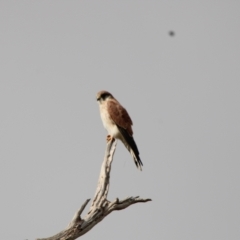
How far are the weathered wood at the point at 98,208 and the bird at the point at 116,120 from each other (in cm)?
133

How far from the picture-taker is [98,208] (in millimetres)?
7082

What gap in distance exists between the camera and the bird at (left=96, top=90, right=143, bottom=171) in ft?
29.9

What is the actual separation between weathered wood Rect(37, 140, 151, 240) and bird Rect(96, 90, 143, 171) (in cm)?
133

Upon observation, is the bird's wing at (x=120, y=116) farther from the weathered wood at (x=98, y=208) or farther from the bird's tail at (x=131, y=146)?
the weathered wood at (x=98, y=208)

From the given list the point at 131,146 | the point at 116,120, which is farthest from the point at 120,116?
the point at 131,146

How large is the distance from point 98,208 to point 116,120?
248cm

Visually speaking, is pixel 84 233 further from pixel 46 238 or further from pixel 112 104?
pixel 112 104

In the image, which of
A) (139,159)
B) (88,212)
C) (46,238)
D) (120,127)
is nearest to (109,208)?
(88,212)

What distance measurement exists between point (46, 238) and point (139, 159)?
8.05ft

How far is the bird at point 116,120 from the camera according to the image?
910cm

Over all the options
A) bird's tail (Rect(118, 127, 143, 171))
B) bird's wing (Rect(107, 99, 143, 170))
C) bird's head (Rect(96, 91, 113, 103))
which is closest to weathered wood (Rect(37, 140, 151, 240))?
bird's tail (Rect(118, 127, 143, 171))

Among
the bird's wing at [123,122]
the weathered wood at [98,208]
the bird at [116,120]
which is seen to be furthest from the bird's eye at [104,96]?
the weathered wood at [98,208]

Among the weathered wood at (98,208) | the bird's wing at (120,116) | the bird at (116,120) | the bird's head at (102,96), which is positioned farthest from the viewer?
the bird's head at (102,96)

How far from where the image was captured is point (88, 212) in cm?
707
